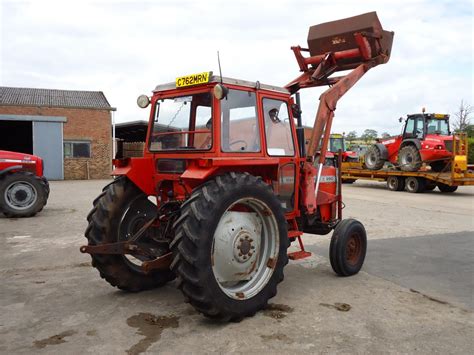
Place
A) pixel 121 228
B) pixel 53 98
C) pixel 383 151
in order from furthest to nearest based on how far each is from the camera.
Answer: pixel 53 98 → pixel 383 151 → pixel 121 228

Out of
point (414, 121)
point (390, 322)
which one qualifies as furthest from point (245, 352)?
point (414, 121)

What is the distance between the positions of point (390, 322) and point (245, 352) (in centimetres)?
148

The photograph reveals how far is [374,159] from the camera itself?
19.9m

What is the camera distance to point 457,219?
1050cm

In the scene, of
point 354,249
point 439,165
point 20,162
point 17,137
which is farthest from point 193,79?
point 17,137

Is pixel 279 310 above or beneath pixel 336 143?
beneath

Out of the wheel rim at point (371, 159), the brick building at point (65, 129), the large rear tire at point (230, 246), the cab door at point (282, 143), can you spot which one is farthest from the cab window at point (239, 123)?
the brick building at point (65, 129)

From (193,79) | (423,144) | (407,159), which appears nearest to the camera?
(193,79)

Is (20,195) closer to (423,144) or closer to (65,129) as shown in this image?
(423,144)

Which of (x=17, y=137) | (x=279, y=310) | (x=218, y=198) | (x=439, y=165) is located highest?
(x=17, y=137)

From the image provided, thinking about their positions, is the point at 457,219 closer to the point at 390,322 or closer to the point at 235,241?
the point at 390,322

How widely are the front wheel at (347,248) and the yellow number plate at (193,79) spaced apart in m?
2.52

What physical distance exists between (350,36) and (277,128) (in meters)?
2.08

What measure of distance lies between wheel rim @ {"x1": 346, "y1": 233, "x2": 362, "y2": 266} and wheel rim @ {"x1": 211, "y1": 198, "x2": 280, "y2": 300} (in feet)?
5.43
